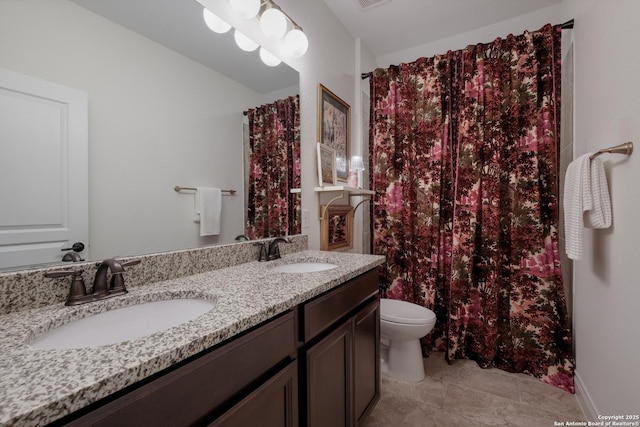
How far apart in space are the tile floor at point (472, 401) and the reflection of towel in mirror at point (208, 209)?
1345 millimetres

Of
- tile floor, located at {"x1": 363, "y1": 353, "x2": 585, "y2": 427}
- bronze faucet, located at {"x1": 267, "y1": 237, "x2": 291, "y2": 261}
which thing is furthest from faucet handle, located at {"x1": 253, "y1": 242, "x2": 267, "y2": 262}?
tile floor, located at {"x1": 363, "y1": 353, "x2": 585, "y2": 427}

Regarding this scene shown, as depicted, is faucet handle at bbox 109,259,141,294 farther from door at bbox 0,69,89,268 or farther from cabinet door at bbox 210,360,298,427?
cabinet door at bbox 210,360,298,427

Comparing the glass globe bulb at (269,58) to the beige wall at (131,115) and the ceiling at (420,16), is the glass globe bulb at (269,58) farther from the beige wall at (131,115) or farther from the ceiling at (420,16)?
the ceiling at (420,16)

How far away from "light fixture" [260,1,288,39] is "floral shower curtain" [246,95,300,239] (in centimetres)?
34

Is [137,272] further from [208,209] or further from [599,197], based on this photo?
[599,197]

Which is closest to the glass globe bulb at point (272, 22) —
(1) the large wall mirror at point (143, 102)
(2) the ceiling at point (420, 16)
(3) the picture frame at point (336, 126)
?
(1) the large wall mirror at point (143, 102)

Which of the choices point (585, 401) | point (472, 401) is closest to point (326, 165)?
point (472, 401)

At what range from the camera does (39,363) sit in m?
0.47

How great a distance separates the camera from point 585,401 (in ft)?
5.06

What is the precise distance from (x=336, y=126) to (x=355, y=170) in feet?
1.21

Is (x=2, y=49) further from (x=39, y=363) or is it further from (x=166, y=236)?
(x=39, y=363)

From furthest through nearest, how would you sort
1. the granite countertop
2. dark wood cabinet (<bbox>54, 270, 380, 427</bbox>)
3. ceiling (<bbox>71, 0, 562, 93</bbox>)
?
ceiling (<bbox>71, 0, 562, 93</bbox>), dark wood cabinet (<bbox>54, 270, 380, 427</bbox>), the granite countertop

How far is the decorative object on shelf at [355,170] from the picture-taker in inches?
84.4

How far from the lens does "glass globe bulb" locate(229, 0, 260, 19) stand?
49.5 inches
